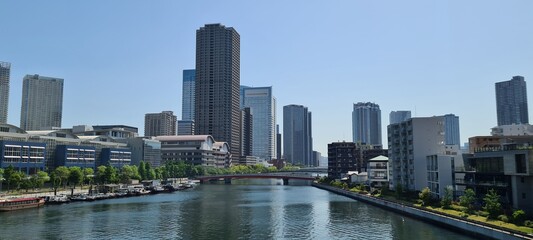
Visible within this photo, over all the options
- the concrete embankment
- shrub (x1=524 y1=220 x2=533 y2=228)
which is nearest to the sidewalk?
the concrete embankment

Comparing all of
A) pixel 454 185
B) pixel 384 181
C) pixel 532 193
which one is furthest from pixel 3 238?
pixel 384 181

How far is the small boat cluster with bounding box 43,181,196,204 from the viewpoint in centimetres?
10636

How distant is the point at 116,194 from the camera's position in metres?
132

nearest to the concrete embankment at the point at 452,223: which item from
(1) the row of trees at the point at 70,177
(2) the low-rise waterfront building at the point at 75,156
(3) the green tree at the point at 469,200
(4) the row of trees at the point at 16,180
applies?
(3) the green tree at the point at 469,200

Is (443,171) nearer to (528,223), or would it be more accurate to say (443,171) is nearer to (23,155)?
(528,223)

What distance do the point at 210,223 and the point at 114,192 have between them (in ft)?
232

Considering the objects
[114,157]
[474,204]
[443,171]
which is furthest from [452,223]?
[114,157]

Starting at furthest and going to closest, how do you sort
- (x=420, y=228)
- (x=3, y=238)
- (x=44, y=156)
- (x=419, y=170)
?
(x=44, y=156)
(x=419, y=170)
(x=420, y=228)
(x=3, y=238)

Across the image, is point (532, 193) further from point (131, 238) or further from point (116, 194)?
point (116, 194)

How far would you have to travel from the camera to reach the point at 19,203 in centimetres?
9106

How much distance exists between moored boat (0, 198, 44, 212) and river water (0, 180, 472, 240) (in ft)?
9.02

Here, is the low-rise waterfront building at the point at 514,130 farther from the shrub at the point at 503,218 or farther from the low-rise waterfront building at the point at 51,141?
the low-rise waterfront building at the point at 51,141

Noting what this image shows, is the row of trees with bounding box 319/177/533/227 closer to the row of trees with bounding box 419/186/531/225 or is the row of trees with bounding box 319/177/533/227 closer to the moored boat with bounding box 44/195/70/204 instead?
the row of trees with bounding box 419/186/531/225

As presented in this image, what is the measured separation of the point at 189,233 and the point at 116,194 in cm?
7378
